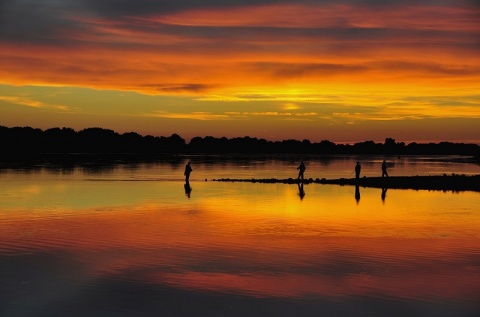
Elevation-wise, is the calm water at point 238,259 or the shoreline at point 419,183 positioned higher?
the shoreline at point 419,183

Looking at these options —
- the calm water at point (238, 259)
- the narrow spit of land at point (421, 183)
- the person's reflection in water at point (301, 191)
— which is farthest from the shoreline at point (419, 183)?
the calm water at point (238, 259)

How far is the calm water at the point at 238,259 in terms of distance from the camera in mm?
16312

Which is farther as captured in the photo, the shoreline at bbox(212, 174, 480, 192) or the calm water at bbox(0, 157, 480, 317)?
the shoreline at bbox(212, 174, 480, 192)

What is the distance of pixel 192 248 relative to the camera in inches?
949

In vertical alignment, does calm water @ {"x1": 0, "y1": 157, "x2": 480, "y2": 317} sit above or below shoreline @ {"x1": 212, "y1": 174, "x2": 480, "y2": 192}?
below

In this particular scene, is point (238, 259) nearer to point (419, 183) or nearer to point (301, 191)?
point (301, 191)

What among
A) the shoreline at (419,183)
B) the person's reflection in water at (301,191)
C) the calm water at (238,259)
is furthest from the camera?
the shoreline at (419,183)

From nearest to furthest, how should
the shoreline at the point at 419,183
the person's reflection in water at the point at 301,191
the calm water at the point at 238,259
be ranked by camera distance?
the calm water at the point at 238,259 < the person's reflection in water at the point at 301,191 < the shoreline at the point at 419,183

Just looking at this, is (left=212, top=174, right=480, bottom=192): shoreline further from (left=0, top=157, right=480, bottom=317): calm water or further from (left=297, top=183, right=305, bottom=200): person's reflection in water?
(left=0, top=157, right=480, bottom=317): calm water

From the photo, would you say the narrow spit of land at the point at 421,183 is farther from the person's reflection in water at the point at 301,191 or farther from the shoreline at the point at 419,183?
the person's reflection in water at the point at 301,191

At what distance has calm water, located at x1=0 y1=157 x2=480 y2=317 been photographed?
16.3 meters

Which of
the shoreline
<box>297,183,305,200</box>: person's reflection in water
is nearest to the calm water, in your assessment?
<box>297,183,305,200</box>: person's reflection in water

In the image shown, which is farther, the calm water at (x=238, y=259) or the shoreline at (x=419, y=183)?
the shoreline at (x=419, y=183)

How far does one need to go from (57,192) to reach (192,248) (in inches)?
1199
